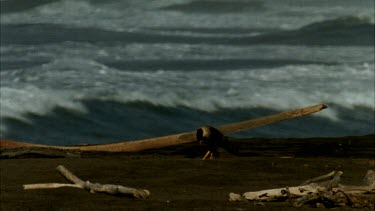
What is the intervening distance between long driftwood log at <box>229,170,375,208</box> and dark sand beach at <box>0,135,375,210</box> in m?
0.07

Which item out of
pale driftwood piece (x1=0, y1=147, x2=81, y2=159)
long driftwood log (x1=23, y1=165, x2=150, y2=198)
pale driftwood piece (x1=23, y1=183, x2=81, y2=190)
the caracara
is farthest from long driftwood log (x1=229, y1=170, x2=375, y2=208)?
pale driftwood piece (x1=0, y1=147, x2=81, y2=159)

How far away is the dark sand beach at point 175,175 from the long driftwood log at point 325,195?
0.07 m

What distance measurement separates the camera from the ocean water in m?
17.8

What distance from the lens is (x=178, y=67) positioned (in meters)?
25.0

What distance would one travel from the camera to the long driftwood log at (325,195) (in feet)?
22.8

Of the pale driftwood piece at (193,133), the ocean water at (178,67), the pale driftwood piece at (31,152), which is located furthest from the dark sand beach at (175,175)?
the ocean water at (178,67)

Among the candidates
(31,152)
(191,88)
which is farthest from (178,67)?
(31,152)

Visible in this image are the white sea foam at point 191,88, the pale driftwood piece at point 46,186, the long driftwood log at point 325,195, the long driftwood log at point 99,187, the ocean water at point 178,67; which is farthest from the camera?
the white sea foam at point 191,88

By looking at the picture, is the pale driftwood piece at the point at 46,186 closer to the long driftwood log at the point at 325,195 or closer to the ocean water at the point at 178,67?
the long driftwood log at the point at 325,195

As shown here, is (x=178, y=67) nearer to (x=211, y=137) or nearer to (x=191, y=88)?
(x=191, y=88)

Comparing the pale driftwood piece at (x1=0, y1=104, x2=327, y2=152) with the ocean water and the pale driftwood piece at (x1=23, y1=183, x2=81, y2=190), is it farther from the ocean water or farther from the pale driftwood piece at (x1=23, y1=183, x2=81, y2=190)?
the ocean water

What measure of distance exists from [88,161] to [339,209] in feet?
11.9

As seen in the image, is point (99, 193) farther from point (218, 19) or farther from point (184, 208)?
point (218, 19)

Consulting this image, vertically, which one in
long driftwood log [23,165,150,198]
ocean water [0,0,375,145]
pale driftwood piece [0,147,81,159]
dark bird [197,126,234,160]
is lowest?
ocean water [0,0,375,145]
